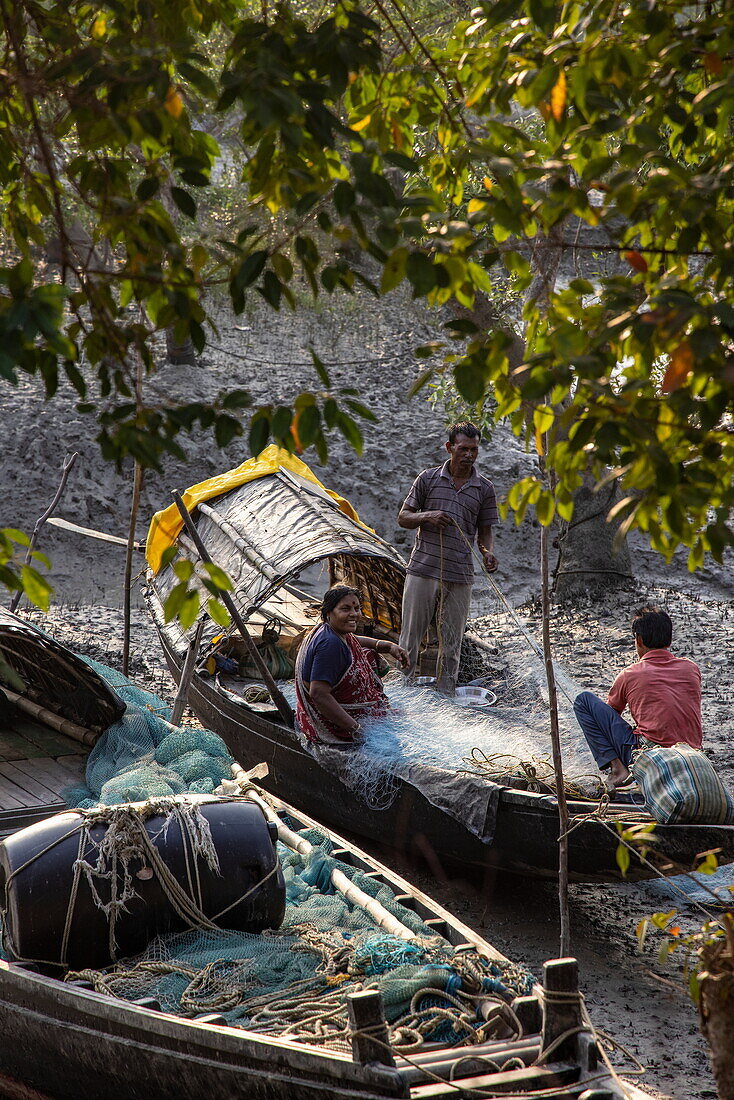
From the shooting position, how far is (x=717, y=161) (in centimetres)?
274

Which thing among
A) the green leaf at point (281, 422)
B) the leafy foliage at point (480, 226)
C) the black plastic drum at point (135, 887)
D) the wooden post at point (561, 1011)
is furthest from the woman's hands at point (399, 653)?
the green leaf at point (281, 422)

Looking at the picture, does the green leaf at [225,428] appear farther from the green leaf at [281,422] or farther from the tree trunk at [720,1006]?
the tree trunk at [720,1006]

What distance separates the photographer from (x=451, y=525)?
6.81 m

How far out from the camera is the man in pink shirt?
5105 mm

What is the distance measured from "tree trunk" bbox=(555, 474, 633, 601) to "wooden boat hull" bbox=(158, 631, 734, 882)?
516 cm

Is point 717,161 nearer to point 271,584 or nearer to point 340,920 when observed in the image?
point 340,920

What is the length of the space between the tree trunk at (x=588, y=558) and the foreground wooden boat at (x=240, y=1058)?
765 centimetres

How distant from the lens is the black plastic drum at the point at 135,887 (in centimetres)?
373

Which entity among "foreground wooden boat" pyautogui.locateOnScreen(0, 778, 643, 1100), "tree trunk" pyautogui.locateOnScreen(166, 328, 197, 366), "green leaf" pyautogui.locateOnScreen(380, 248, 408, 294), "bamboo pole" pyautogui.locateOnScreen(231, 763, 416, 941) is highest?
"tree trunk" pyautogui.locateOnScreen(166, 328, 197, 366)

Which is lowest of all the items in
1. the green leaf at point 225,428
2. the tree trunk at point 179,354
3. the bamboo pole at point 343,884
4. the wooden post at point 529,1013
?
the wooden post at point 529,1013

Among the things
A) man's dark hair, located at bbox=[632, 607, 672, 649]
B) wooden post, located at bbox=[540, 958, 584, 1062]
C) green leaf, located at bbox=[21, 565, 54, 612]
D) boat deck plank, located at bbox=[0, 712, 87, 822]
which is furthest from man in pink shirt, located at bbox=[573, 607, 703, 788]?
green leaf, located at bbox=[21, 565, 54, 612]

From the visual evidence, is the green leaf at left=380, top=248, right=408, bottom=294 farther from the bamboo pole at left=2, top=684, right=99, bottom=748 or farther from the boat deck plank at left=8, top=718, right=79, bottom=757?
the boat deck plank at left=8, top=718, right=79, bottom=757

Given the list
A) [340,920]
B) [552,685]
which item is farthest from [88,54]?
[340,920]

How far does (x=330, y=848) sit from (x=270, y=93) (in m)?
3.50
